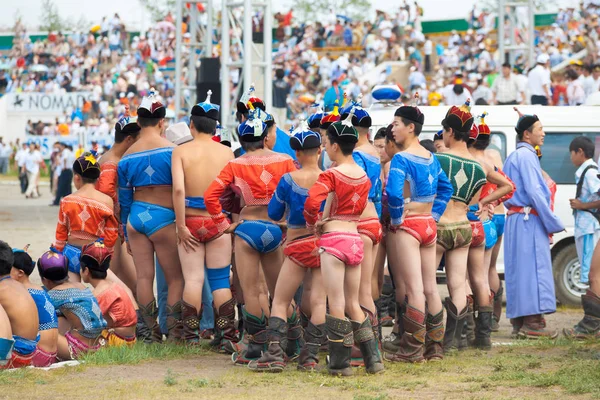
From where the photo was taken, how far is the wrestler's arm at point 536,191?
986 cm

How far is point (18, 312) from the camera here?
7.64m

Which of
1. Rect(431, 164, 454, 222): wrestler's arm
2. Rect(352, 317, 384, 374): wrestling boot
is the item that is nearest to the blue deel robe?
Rect(431, 164, 454, 222): wrestler's arm

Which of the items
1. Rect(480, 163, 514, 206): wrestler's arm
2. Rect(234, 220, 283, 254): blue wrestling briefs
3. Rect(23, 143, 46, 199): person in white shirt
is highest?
Rect(480, 163, 514, 206): wrestler's arm

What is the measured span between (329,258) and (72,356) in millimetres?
2231

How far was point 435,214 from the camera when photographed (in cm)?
832

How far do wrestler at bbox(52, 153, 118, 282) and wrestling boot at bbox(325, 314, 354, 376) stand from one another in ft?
7.58

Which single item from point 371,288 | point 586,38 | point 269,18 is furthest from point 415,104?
point 586,38

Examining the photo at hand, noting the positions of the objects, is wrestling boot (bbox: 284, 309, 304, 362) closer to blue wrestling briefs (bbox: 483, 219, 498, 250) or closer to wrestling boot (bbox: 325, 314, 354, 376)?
wrestling boot (bbox: 325, 314, 354, 376)

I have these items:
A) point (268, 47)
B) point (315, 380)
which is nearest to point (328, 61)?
point (268, 47)

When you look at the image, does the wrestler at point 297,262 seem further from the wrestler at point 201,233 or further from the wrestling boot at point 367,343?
the wrestler at point 201,233

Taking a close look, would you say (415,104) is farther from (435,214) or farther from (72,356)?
(72,356)

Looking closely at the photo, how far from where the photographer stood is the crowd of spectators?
25266 mm

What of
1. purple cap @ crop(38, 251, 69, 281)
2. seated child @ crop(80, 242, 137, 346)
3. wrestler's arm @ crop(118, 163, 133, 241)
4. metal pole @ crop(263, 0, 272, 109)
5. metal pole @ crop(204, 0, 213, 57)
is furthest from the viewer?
metal pole @ crop(204, 0, 213, 57)

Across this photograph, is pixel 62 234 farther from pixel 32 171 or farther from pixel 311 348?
pixel 32 171
